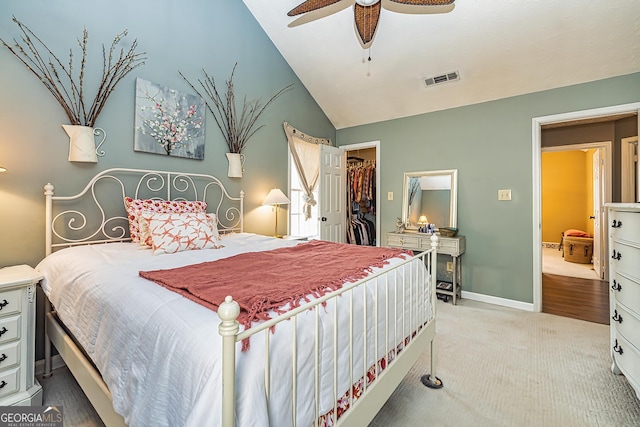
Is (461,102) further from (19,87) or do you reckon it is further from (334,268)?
(19,87)

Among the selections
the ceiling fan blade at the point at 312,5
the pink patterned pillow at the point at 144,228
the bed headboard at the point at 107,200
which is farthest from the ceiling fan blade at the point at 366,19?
the pink patterned pillow at the point at 144,228

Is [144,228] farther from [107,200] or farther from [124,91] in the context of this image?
[124,91]

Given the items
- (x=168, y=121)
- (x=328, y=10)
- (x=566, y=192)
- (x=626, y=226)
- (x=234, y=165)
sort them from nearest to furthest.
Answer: (x=626, y=226), (x=328, y=10), (x=168, y=121), (x=234, y=165), (x=566, y=192)

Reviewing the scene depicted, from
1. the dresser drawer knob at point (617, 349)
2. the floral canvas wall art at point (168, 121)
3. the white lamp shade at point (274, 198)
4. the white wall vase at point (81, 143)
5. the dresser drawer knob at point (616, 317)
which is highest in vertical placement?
the floral canvas wall art at point (168, 121)

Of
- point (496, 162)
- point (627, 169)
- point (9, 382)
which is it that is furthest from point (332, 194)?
point (627, 169)

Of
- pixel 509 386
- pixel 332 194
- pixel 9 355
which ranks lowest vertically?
pixel 509 386

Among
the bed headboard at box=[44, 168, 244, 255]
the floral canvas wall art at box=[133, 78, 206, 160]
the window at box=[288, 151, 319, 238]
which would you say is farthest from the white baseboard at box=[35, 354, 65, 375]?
the window at box=[288, 151, 319, 238]

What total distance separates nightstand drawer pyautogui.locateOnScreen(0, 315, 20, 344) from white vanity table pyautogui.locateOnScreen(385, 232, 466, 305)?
3.53 m

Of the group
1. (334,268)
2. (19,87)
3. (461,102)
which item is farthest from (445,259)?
(19,87)

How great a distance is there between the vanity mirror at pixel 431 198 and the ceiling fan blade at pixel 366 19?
6.56 ft

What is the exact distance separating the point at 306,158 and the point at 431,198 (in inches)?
72.3

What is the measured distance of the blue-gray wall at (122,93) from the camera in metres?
2.01

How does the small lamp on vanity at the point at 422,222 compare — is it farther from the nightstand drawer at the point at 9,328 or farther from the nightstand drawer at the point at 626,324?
the nightstand drawer at the point at 9,328

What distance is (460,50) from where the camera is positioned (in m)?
3.08
